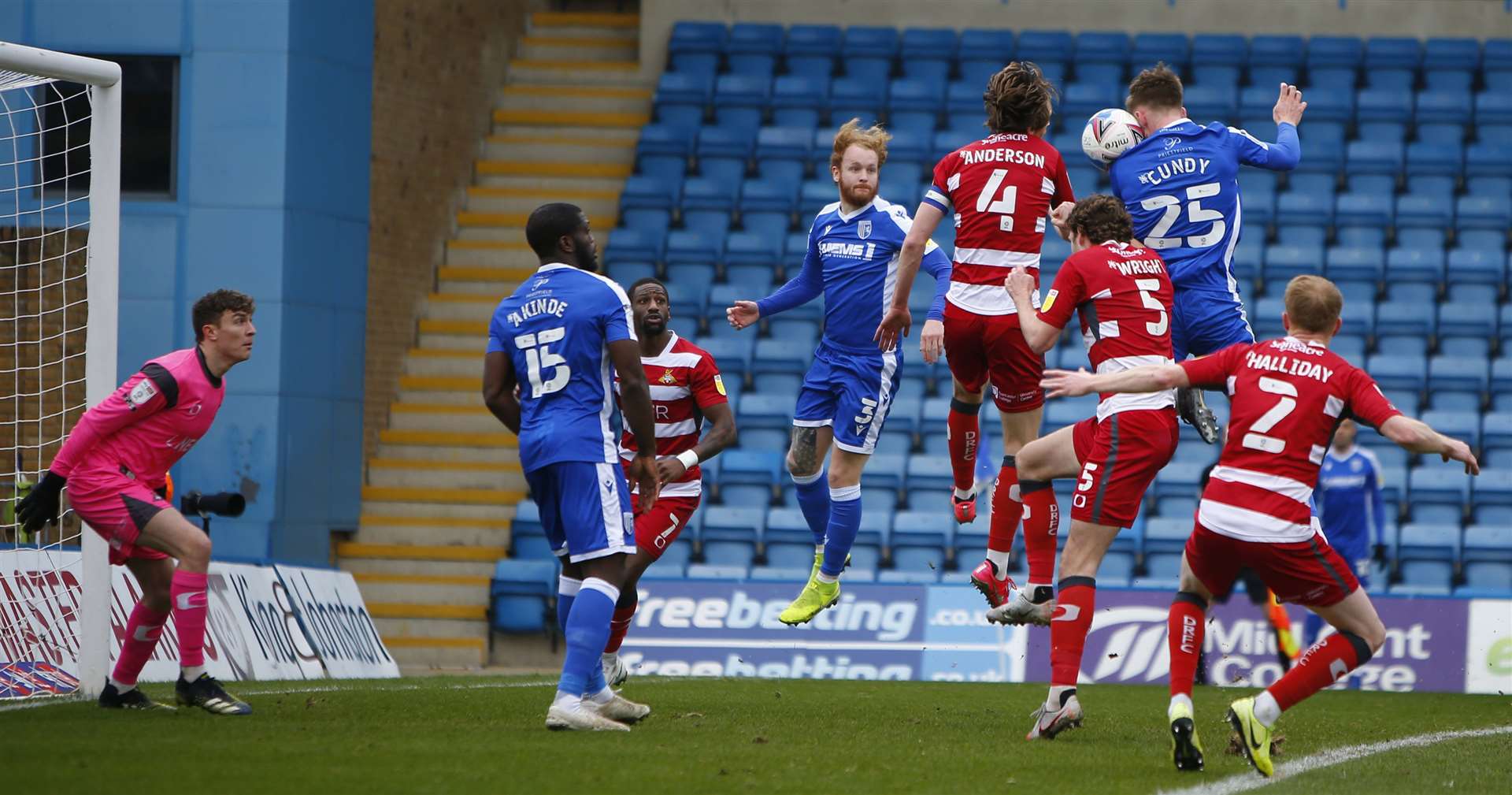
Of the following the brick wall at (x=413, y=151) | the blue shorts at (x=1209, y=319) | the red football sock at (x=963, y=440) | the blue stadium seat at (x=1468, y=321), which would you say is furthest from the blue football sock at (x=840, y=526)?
the blue stadium seat at (x=1468, y=321)

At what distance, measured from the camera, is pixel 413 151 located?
18453 millimetres

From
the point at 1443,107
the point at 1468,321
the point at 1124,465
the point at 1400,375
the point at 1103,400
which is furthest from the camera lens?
the point at 1443,107

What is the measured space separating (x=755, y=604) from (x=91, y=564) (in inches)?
243

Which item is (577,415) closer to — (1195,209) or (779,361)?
(1195,209)

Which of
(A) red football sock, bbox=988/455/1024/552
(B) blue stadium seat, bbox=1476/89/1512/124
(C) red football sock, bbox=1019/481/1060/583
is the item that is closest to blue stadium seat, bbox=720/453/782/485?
(A) red football sock, bbox=988/455/1024/552

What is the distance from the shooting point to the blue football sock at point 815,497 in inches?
389

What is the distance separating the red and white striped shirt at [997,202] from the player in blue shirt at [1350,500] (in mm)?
6863

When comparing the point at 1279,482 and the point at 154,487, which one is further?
the point at 154,487

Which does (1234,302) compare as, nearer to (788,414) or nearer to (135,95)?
(788,414)

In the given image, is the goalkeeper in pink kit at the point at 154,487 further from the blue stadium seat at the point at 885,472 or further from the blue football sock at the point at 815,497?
the blue stadium seat at the point at 885,472

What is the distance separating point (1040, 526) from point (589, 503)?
97.8 inches

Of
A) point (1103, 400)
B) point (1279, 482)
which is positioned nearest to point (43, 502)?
point (1103, 400)

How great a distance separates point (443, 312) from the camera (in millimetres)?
18859

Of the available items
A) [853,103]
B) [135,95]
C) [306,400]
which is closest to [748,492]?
[306,400]
